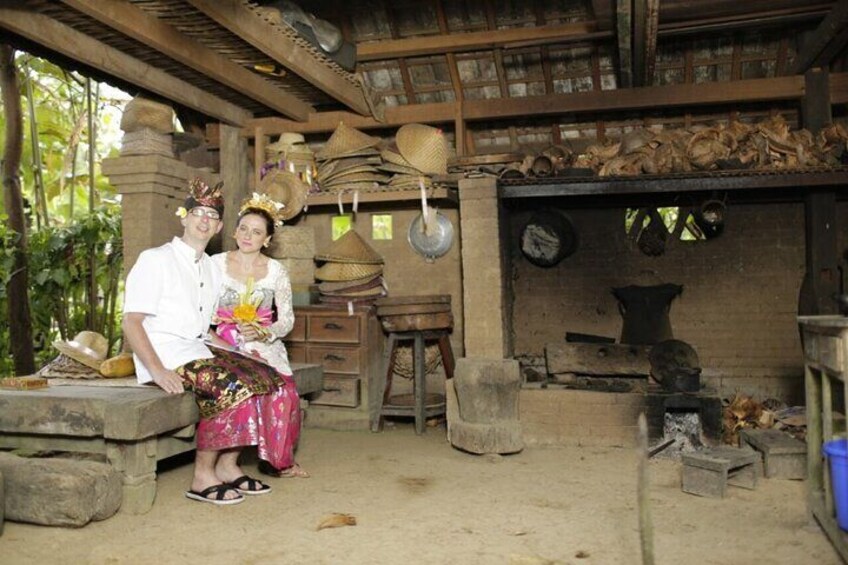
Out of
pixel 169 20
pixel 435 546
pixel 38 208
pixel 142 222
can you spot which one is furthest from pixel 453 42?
pixel 38 208

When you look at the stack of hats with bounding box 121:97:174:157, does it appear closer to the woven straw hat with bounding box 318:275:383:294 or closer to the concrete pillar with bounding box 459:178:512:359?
the woven straw hat with bounding box 318:275:383:294

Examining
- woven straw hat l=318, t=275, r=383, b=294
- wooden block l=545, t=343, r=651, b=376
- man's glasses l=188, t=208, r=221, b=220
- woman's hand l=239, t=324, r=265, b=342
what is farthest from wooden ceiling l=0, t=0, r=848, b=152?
wooden block l=545, t=343, r=651, b=376

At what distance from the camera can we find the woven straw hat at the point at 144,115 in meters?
6.50

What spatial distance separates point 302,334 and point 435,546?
3.51 meters

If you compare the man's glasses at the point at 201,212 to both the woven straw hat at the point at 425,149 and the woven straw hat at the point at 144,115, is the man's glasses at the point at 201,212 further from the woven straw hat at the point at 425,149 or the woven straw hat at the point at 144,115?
the woven straw hat at the point at 425,149

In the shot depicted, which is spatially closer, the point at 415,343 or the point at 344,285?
the point at 415,343

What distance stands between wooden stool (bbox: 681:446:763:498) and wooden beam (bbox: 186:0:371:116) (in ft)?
13.5

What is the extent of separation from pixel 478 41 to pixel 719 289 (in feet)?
11.0

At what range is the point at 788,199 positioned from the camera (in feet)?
23.4

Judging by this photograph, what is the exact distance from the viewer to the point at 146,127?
657 centimetres

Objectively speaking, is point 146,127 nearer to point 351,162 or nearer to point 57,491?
point 351,162

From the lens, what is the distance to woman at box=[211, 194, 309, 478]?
486 cm

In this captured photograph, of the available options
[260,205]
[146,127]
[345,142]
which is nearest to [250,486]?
[260,205]

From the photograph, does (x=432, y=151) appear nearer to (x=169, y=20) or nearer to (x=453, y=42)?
(x=453, y=42)
